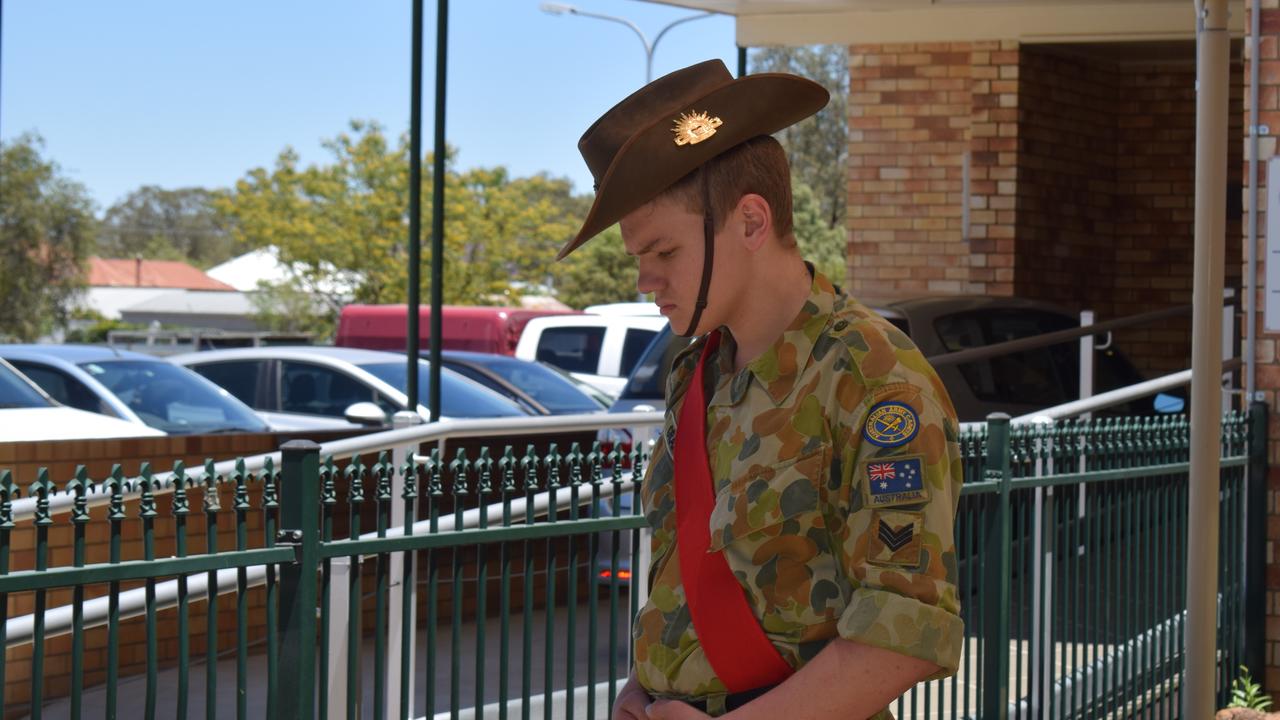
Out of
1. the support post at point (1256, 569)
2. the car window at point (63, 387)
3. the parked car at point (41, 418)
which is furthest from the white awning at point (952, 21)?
the support post at point (1256, 569)

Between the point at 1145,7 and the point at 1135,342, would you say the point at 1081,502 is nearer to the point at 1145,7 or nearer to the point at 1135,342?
the point at 1145,7

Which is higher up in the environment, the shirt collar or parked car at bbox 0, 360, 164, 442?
the shirt collar

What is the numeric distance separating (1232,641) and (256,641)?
15.5 feet

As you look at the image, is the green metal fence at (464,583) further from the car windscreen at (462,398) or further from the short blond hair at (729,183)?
the car windscreen at (462,398)

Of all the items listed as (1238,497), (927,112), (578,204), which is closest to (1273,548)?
(1238,497)

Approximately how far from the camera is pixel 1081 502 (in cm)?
582

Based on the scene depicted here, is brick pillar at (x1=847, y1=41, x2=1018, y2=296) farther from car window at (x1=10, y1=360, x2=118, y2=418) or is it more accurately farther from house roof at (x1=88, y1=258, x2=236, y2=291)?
house roof at (x1=88, y1=258, x2=236, y2=291)

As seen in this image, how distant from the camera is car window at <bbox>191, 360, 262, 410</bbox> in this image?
1347 cm

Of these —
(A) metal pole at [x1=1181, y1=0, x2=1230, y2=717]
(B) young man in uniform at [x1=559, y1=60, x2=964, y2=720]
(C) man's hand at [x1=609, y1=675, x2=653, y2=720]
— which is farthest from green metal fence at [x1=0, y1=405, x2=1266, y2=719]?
(B) young man in uniform at [x1=559, y1=60, x2=964, y2=720]

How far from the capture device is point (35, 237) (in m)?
60.6

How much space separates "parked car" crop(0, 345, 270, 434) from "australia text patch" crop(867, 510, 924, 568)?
30.6 feet

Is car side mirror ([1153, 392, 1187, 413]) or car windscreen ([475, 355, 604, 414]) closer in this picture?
car side mirror ([1153, 392, 1187, 413])

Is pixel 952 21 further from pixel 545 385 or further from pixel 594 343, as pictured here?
pixel 594 343

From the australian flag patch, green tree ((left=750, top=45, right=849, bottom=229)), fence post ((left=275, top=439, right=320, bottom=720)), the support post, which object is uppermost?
green tree ((left=750, top=45, right=849, bottom=229))
